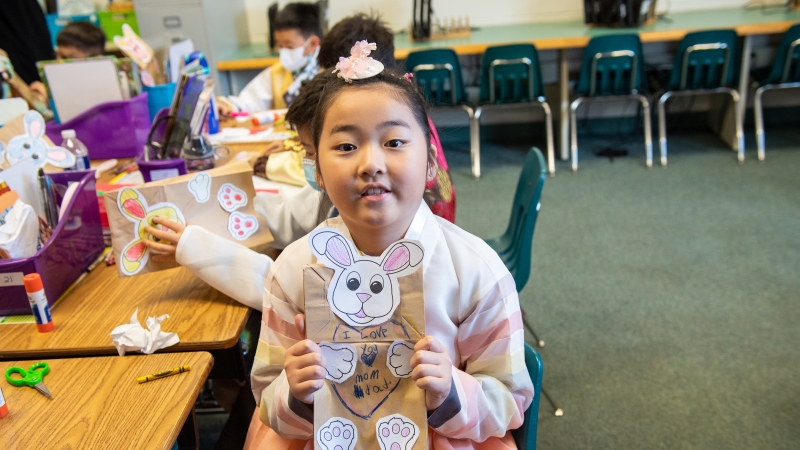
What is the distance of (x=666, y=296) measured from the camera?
252cm

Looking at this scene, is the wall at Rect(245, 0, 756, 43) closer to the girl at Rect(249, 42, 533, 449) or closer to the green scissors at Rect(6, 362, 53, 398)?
the girl at Rect(249, 42, 533, 449)

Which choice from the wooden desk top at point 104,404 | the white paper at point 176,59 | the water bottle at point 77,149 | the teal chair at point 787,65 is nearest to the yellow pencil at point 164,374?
the wooden desk top at point 104,404

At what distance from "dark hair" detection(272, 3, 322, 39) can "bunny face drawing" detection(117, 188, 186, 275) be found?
1872 mm

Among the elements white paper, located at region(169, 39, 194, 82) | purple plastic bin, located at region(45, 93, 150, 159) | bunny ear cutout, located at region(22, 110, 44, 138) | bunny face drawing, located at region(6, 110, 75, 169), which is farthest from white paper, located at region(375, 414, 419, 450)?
white paper, located at region(169, 39, 194, 82)

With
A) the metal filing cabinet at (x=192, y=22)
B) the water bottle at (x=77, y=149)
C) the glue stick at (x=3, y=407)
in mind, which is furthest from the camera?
the metal filing cabinet at (x=192, y=22)

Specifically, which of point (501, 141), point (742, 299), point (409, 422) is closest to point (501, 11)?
point (501, 141)

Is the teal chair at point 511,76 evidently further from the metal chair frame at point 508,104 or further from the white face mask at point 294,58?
the white face mask at point 294,58

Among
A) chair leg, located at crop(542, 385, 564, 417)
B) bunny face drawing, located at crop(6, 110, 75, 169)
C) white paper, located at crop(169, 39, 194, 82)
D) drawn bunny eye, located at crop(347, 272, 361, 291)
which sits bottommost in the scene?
chair leg, located at crop(542, 385, 564, 417)

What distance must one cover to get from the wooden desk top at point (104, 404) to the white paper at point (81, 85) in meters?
1.35

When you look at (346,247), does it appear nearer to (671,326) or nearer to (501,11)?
(671,326)

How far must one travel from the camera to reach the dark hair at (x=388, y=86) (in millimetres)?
998

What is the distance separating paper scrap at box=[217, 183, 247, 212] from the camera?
1.36m

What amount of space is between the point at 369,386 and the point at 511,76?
3.15m

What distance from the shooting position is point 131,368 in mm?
1059
